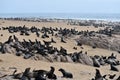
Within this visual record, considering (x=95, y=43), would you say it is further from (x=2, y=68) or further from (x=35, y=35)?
(x=2, y=68)

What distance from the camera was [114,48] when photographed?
98.7 feet

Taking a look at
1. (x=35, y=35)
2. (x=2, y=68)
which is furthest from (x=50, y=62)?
(x=35, y=35)

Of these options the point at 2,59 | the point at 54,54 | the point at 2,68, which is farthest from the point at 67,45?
the point at 2,68

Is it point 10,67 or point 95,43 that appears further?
point 95,43

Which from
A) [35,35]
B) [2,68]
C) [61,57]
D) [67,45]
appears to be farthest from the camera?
[35,35]

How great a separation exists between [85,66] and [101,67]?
49.7 inches

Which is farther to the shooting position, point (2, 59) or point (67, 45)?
point (67, 45)

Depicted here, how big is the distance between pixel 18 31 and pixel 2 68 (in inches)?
731

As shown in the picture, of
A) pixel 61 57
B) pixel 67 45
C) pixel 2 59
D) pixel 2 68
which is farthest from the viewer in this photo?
pixel 67 45

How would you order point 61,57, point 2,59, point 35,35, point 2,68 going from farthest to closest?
1. point 35,35
2. point 61,57
3. point 2,59
4. point 2,68

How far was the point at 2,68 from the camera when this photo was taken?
57.9 feet

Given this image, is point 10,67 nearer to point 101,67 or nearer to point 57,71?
point 57,71

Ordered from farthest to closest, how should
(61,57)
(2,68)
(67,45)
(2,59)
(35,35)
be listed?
(35,35) < (67,45) < (61,57) < (2,59) < (2,68)

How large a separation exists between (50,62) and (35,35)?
13883 mm
